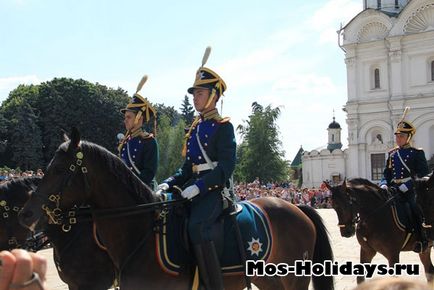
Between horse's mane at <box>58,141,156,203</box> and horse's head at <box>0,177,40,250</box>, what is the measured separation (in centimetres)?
262

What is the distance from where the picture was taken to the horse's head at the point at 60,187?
5.07 meters

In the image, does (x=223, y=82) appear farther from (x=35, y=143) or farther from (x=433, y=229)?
(x=35, y=143)

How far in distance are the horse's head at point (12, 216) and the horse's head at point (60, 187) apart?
2.53 metres

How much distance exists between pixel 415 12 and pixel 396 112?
982cm

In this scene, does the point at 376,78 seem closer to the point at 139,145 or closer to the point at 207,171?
the point at 139,145

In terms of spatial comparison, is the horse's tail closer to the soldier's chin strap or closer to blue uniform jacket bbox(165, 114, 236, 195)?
blue uniform jacket bbox(165, 114, 236, 195)

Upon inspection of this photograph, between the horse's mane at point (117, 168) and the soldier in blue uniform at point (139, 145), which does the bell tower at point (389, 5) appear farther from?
the horse's mane at point (117, 168)

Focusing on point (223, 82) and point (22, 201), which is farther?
point (22, 201)

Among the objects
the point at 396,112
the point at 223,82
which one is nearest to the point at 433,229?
the point at 223,82

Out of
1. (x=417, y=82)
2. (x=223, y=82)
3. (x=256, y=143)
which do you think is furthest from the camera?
(x=256, y=143)

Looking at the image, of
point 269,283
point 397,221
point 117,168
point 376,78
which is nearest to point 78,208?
point 117,168

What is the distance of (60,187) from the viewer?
5.21m

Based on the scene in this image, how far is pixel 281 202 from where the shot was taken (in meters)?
6.72

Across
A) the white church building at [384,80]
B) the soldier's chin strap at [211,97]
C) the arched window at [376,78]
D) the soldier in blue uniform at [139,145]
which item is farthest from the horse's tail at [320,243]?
the arched window at [376,78]
